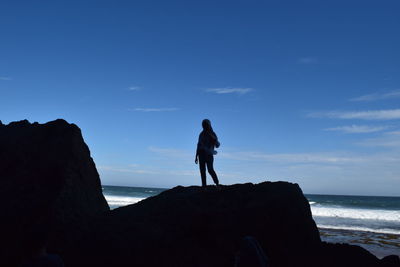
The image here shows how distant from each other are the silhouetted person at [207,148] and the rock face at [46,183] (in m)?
2.38

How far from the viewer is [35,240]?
3178 millimetres

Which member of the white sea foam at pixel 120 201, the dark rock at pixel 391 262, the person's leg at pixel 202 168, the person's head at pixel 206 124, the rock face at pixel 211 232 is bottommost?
the white sea foam at pixel 120 201

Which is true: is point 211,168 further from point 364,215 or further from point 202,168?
point 364,215

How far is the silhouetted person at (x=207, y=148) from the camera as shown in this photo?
25.3 ft

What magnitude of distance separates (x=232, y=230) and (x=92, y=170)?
136 inches

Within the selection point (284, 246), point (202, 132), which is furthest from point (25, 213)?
point (284, 246)

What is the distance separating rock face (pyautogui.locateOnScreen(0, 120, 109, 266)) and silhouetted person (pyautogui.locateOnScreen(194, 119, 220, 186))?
93.8 inches

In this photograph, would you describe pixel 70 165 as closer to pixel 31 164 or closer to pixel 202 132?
pixel 31 164

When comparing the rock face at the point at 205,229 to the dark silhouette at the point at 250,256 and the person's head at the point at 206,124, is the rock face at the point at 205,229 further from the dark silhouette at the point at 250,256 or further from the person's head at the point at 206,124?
the dark silhouette at the point at 250,256

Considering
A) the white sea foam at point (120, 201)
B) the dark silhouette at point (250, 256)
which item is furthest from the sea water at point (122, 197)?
the dark silhouette at point (250, 256)

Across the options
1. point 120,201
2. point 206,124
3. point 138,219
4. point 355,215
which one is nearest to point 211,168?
point 206,124

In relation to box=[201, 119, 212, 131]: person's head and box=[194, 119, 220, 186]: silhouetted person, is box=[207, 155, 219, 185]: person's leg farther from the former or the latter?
box=[201, 119, 212, 131]: person's head

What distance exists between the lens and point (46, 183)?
648 centimetres

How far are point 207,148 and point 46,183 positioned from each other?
3.38 metres
